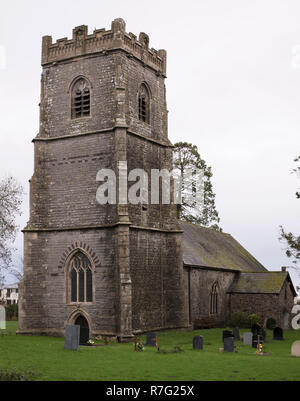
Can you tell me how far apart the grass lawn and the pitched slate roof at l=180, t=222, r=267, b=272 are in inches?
472

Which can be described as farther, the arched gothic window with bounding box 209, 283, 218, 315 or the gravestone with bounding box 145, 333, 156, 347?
the arched gothic window with bounding box 209, 283, 218, 315

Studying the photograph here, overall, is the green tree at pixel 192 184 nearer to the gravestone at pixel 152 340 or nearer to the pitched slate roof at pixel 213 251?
the pitched slate roof at pixel 213 251

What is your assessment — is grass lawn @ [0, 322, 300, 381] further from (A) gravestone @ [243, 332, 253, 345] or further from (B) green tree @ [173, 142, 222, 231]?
(B) green tree @ [173, 142, 222, 231]

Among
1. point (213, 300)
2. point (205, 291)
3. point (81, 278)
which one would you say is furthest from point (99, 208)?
point (213, 300)

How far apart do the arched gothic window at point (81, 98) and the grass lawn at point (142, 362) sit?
1340cm

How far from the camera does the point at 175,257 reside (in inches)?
1378

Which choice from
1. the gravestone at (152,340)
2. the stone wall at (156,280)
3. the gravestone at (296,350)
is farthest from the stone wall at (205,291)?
the gravestone at (296,350)

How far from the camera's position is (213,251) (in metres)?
45.3

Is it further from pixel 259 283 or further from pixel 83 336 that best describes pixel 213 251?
pixel 83 336

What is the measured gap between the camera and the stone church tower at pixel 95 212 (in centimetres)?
3089

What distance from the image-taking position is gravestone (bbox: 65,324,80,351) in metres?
24.3

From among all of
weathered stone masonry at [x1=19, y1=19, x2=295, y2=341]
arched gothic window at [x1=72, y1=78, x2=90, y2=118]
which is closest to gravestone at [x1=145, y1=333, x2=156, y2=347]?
weathered stone masonry at [x1=19, y1=19, x2=295, y2=341]

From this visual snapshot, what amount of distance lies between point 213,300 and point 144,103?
1572 centimetres
